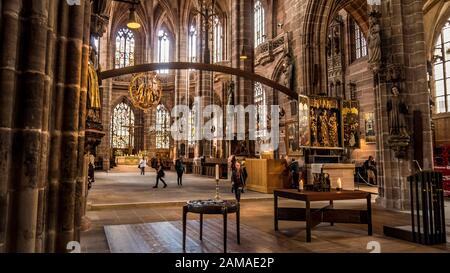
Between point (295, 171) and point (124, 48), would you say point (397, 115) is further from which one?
point (124, 48)

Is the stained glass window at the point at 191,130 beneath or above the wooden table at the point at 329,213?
above

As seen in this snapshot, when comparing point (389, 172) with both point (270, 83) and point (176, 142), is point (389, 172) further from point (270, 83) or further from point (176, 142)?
point (176, 142)

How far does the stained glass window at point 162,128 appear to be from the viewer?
3509 centimetres

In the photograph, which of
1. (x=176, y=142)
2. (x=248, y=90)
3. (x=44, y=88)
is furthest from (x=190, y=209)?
(x=176, y=142)

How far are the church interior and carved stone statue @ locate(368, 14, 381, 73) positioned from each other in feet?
0.09

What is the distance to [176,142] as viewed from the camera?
28672mm

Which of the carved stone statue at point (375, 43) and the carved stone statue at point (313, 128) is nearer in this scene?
the carved stone statue at point (375, 43)

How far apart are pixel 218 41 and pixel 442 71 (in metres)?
18.2

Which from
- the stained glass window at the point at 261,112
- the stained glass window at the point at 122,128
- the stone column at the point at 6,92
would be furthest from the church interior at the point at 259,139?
the stained glass window at the point at 122,128

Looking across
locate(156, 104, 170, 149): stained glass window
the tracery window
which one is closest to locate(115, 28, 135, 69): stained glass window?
locate(156, 104, 170, 149): stained glass window

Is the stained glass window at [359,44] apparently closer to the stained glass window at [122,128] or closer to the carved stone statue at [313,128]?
the carved stone statue at [313,128]

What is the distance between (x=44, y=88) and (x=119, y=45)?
118ft

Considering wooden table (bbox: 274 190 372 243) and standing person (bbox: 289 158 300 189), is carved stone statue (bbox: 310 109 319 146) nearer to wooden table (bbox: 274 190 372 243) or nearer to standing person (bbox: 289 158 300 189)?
standing person (bbox: 289 158 300 189)

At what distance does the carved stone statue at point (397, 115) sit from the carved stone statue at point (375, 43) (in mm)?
923
